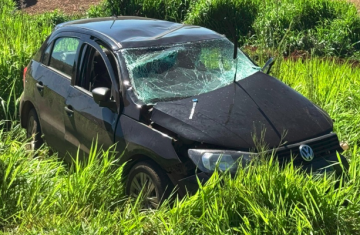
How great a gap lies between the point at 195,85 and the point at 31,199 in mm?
1740

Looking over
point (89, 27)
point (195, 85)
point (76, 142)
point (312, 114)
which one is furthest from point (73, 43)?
point (312, 114)

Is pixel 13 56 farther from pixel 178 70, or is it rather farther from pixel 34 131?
pixel 178 70

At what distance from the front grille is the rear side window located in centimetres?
238

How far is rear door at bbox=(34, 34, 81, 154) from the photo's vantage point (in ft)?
20.2

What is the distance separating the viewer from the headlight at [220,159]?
A: 15.3 ft

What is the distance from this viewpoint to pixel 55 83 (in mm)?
6309

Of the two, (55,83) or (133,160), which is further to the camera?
(55,83)

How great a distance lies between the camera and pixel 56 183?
525 centimetres

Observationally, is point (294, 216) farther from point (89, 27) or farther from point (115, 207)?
point (89, 27)

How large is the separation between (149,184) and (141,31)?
1.83 meters

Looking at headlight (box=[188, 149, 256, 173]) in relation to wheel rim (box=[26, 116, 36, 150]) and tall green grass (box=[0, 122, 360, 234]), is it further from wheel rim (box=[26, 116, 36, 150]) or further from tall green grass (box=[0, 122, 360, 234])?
wheel rim (box=[26, 116, 36, 150])

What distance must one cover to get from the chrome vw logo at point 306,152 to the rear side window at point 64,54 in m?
2.44

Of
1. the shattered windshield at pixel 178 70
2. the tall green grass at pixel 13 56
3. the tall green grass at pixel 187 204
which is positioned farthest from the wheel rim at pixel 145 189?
the tall green grass at pixel 13 56

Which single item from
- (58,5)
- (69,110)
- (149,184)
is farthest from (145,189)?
(58,5)
